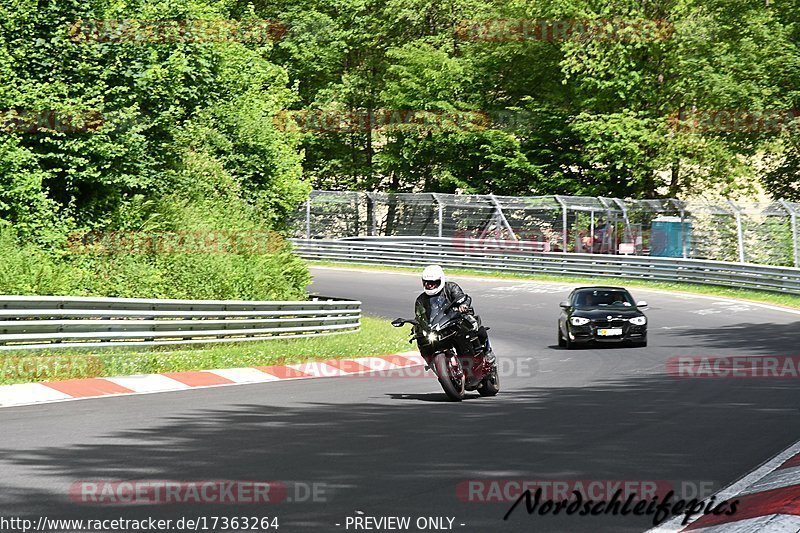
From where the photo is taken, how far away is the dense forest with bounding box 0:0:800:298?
2603 centimetres

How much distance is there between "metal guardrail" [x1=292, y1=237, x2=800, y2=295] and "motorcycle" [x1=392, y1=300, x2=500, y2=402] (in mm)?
24969

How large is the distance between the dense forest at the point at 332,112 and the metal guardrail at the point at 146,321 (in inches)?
119

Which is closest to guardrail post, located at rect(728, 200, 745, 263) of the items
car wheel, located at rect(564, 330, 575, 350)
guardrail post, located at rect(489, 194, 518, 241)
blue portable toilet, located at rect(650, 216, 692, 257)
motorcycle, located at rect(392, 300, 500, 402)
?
blue portable toilet, located at rect(650, 216, 692, 257)

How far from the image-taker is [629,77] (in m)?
58.9

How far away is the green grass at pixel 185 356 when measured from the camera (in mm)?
16969

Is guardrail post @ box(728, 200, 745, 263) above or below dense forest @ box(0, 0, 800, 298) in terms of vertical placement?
below

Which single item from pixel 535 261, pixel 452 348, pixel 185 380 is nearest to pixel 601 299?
pixel 185 380

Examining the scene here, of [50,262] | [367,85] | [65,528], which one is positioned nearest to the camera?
[65,528]

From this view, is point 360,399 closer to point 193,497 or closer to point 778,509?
point 193,497

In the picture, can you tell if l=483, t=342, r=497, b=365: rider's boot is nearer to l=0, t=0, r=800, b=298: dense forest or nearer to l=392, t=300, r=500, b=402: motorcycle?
l=392, t=300, r=500, b=402: motorcycle

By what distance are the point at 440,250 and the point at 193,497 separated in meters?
44.2

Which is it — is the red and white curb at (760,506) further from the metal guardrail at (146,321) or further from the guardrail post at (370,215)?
the guardrail post at (370,215)

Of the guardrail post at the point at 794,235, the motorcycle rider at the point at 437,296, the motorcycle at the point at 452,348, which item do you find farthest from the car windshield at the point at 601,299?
the guardrail post at the point at 794,235

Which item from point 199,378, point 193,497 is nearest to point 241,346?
point 199,378
